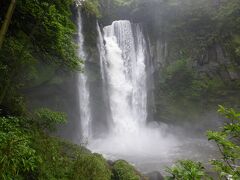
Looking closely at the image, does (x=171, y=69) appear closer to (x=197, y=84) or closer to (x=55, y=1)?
(x=197, y=84)

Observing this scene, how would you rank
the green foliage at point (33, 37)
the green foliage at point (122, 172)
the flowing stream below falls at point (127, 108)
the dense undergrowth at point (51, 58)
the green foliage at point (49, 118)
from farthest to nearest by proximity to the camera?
the flowing stream below falls at point (127, 108)
the green foliage at point (122, 172)
the green foliage at point (49, 118)
the green foliage at point (33, 37)
the dense undergrowth at point (51, 58)

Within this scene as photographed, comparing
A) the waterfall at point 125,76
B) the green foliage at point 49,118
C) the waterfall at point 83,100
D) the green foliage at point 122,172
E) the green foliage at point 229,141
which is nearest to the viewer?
the green foliage at point 229,141

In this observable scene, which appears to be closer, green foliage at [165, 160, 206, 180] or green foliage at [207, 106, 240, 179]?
green foliage at [207, 106, 240, 179]

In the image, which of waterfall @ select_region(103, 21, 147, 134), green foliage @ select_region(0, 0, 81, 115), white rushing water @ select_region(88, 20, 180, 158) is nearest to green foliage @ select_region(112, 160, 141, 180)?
green foliage @ select_region(0, 0, 81, 115)

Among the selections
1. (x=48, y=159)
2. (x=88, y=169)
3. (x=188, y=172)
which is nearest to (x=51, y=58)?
(x=48, y=159)

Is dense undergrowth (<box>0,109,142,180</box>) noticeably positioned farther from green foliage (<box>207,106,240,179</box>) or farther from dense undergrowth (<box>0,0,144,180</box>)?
green foliage (<box>207,106,240,179</box>)

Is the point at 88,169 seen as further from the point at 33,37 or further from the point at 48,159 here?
the point at 33,37

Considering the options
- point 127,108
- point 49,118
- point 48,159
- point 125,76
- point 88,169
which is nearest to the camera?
point 48,159

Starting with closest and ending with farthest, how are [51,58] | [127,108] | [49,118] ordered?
[49,118], [51,58], [127,108]

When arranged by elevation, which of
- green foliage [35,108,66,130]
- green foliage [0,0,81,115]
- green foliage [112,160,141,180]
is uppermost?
green foliage [0,0,81,115]

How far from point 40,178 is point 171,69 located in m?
21.3

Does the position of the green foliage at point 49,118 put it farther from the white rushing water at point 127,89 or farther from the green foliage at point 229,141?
the white rushing water at point 127,89

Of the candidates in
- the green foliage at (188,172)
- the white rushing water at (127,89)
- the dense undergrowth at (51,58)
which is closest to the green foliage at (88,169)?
the dense undergrowth at (51,58)

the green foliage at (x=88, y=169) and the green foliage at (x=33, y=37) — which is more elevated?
the green foliage at (x=33, y=37)
